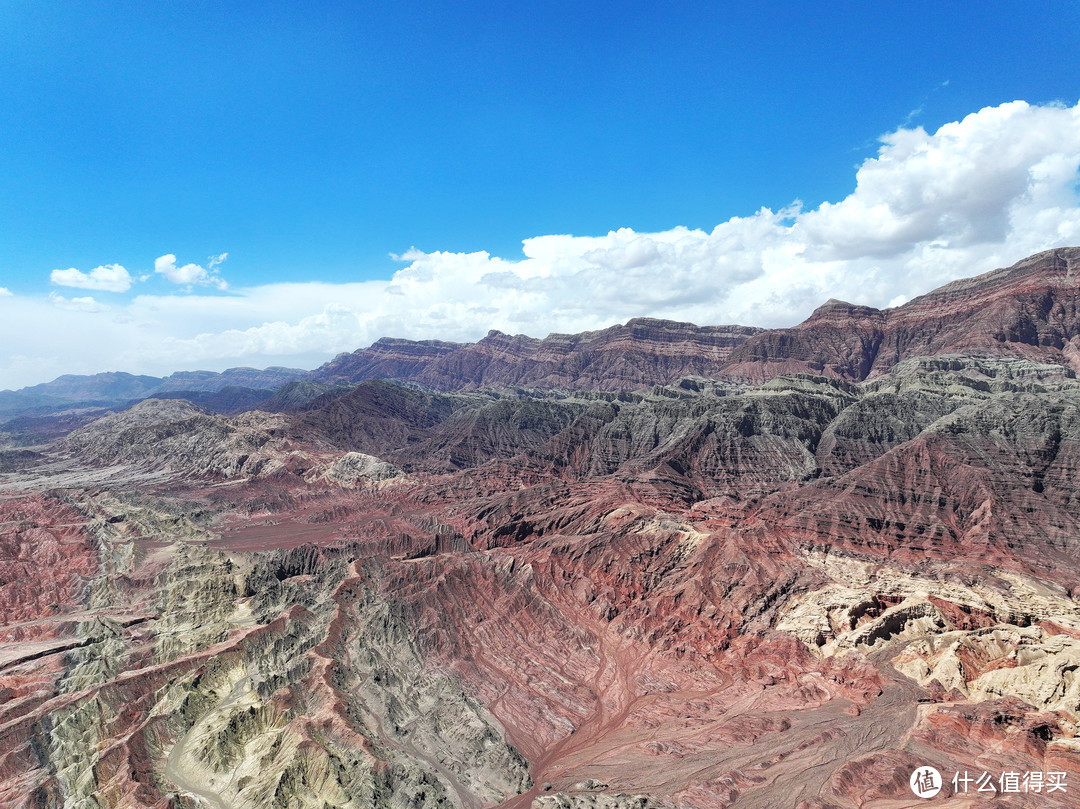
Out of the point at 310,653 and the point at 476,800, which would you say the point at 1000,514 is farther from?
the point at 310,653

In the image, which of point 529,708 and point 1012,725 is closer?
point 1012,725

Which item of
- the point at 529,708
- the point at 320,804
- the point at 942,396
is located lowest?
the point at 529,708

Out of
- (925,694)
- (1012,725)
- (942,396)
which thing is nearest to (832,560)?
(925,694)

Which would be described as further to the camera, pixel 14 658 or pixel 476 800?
pixel 14 658

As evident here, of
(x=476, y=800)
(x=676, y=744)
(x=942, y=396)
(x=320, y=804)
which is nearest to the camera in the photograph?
(x=320, y=804)

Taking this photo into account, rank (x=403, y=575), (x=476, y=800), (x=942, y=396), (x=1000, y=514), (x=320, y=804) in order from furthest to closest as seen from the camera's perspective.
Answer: (x=942, y=396) < (x=1000, y=514) < (x=403, y=575) < (x=476, y=800) < (x=320, y=804)

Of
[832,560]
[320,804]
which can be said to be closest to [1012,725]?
[832,560]

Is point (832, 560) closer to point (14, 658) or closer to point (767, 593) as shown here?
point (767, 593)

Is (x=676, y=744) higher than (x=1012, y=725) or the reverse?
the reverse

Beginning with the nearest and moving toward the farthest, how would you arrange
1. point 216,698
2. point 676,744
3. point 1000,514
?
point 676,744
point 216,698
point 1000,514
